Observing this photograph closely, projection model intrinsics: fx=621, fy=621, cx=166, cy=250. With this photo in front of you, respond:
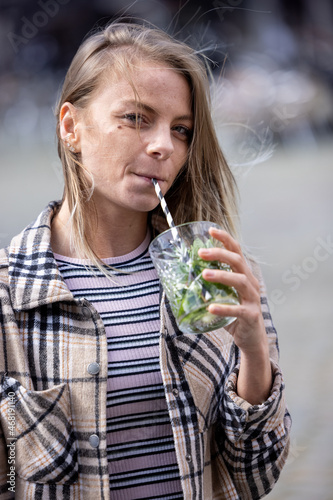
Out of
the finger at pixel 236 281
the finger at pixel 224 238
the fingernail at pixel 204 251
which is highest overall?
the finger at pixel 224 238

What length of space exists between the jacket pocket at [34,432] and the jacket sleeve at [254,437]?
31cm

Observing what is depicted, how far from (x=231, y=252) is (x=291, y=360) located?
306 centimetres

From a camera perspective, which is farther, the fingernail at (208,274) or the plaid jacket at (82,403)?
the plaid jacket at (82,403)

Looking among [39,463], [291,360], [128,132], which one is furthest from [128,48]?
[291,360]

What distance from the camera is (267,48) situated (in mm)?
5418

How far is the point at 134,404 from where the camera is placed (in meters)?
1.10

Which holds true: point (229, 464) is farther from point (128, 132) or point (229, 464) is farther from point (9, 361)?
point (128, 132)

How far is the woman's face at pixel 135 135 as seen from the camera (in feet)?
3.84

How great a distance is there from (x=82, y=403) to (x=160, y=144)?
49 centimetres

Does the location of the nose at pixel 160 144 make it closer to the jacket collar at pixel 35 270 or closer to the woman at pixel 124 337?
the woman at pixel 124 337

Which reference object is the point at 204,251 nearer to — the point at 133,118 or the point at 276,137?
the point at 133,118

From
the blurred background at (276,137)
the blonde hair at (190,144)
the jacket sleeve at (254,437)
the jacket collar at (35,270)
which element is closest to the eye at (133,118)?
the blonde hair at (190,144)

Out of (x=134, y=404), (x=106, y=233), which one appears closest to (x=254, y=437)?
(x=134, y=404)

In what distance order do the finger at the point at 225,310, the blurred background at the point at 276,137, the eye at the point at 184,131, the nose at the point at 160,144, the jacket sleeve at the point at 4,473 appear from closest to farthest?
1. the finger at the point at 225,310
2. the jacket sleeve at the point at 4,473
3. the nose at the point at 160,144
4. the eye at the point at 184,131
5. the blurred background at the point at 276,137
